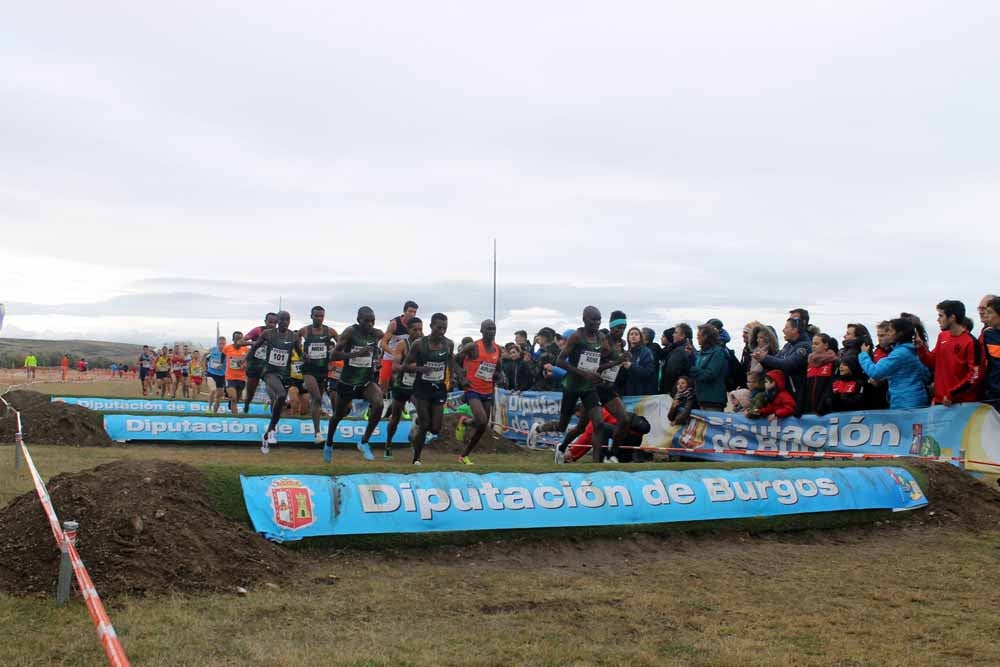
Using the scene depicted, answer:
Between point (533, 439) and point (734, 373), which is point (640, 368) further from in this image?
point (533, 439)

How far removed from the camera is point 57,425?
48.9ft

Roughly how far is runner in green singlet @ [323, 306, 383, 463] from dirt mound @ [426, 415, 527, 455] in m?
3.64

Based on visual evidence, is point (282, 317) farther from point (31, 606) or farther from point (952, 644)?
point (952, 644)

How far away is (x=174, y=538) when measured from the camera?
5699 millimetres

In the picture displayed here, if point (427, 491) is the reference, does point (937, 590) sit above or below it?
below

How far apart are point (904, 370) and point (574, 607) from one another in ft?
22.5

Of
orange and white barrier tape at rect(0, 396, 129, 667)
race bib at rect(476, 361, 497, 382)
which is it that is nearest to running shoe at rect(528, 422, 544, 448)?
race bib at rect(476, 361, 497, 382)

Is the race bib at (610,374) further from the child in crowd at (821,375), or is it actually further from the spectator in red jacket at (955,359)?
the spectator in red jacket at (955,359)

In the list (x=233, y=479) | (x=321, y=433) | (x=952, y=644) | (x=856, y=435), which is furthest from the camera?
(x=321, y=433)

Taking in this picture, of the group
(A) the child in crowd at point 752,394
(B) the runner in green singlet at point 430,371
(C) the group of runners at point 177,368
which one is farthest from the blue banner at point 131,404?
(A) the child in crowd at point 752,394

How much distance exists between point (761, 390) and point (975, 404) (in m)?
3.03

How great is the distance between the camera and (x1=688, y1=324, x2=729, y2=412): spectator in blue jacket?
12.8 m

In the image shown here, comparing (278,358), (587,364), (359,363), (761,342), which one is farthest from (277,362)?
(761,342)

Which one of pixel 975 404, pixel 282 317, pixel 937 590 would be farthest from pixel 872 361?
pixel 282 317
